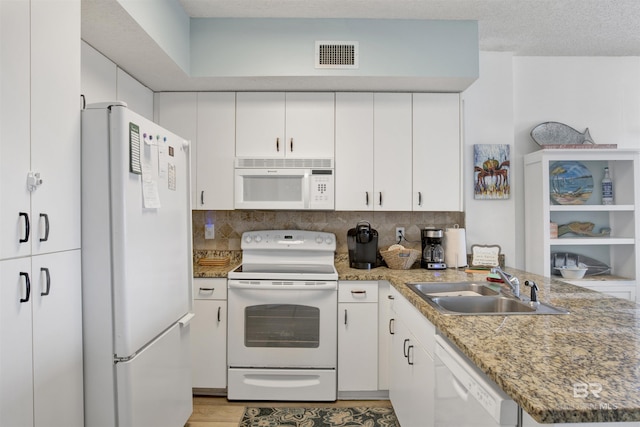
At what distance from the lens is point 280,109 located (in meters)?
2.76

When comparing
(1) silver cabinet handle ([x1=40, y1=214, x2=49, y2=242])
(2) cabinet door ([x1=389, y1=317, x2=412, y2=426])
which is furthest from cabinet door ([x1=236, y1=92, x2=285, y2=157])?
(1) silver cabinet handle ([x1=40, y1=214, x2=49, y2=242])

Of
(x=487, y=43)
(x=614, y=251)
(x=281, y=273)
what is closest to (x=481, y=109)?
(x=487, y=43)

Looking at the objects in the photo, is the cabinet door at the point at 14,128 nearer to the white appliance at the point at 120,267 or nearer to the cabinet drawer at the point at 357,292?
the white appliance at the point at 120,267

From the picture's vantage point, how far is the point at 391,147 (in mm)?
2771

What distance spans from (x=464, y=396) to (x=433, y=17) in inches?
92.1

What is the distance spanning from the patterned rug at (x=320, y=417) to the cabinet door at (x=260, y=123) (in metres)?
1.79

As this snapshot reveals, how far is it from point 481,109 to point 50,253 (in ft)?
9.70

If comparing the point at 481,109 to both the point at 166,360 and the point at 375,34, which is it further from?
the point at 166,360

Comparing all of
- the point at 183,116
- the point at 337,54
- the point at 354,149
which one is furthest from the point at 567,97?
the point at 183,116

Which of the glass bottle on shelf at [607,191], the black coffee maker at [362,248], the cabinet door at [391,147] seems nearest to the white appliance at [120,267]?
the black coffee maker at [362,248]

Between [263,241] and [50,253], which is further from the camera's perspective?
[263,241]

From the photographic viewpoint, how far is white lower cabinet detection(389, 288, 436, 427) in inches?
63.7

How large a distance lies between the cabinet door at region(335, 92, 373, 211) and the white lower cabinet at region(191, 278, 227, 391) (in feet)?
3.58

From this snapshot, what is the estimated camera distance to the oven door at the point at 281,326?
2.49 metres
